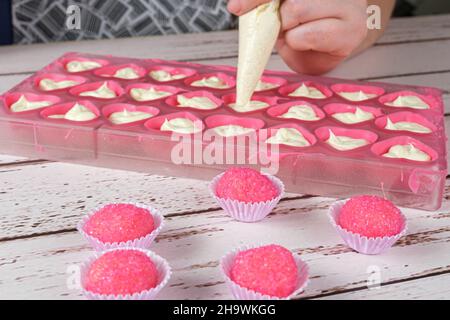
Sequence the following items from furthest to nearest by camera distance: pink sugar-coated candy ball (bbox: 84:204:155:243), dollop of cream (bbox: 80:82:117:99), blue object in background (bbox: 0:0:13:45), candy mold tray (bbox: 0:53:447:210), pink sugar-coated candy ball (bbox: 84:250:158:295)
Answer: blue object in background (bbox: 0:0:13:45)
dollop of cream (bbox: 80:82:117:99)
candy mold tray (bbox: 0:53:447:210)
pink sugar-coated candy ball (bbox: 84:204:155:243)
pink sugar-coated candy ball (bbox: 84:250:158:295)

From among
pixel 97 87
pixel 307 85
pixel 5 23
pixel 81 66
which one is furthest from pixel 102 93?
pixel 5 23

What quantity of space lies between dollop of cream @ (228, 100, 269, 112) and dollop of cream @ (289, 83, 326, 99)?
0.08m

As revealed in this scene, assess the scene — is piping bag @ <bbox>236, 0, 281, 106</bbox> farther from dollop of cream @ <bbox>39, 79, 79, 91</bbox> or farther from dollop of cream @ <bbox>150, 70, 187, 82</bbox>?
dollop of cream @ <bbox>39, 79, 79, 91</bbox>

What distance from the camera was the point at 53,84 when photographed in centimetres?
119

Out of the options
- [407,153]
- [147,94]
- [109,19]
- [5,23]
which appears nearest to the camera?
[407,153]

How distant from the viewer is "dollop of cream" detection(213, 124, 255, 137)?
1.00m

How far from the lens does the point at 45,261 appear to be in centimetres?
77

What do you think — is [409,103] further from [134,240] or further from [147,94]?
[134,240]

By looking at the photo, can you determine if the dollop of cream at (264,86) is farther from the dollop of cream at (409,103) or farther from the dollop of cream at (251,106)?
the dollop of cream at (409,103)

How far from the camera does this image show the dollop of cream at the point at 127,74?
1.25m

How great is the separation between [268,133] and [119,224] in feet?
1.05

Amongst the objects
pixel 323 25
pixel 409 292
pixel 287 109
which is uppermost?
pixel 323 25

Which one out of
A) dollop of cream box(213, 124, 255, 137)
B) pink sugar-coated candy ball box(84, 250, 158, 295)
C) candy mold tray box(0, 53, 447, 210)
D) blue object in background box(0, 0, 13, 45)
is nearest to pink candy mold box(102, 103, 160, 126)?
candy mold tray box(0, 53, 447, 210)

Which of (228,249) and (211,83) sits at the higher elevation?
(211,83)
